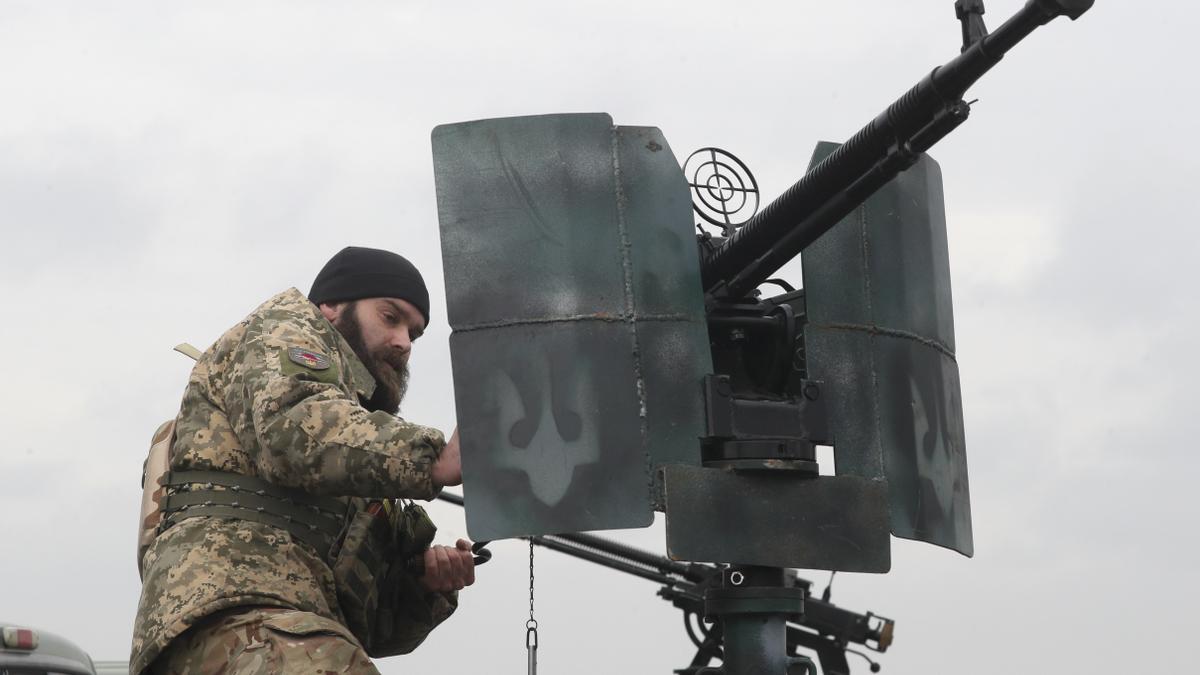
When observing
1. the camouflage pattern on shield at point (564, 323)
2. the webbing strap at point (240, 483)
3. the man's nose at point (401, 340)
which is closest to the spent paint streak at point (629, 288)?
the camouflage pattern on shield at point (564, 323)

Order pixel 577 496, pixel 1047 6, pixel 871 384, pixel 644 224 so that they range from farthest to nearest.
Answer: pixel 871 384
pixel 644 224
pixel 577 496
pixel 1047 6

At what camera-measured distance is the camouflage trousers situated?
399cm

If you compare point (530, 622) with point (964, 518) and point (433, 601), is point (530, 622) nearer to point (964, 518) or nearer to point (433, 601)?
point (433, 601)

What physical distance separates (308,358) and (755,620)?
1.42 m

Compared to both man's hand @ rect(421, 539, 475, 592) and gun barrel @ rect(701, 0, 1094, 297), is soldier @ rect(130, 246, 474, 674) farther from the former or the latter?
gun barrel @ rect(701, 0, 1094, 297)

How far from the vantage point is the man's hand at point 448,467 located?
4133 millimetres

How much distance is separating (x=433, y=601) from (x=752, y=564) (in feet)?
3.57

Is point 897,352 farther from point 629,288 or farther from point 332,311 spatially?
point 332,311

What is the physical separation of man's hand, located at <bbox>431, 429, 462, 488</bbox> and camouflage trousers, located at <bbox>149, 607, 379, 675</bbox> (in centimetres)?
44

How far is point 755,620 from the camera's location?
4.63m

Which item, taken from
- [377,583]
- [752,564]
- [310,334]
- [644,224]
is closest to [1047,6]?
[644,224]

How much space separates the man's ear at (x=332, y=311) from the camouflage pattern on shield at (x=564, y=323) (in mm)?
519

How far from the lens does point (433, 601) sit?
16.6ft

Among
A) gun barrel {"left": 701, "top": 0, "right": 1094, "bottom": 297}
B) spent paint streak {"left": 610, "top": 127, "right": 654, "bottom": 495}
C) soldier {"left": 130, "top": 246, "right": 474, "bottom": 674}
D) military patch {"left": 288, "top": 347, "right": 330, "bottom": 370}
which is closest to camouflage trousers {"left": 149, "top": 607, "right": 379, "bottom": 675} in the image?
soldier {"left": 130, "top": 246, "right": 474, "bottom": 674}
